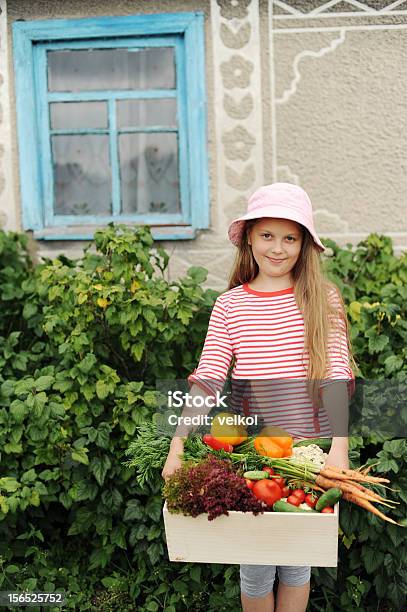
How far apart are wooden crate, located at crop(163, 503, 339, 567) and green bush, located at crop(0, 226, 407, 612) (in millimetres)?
857

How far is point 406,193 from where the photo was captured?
4.36 meters

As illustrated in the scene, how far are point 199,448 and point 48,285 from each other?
1.45 m

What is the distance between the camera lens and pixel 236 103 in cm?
431

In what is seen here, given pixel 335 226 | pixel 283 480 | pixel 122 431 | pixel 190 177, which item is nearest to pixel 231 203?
pixel 190 177

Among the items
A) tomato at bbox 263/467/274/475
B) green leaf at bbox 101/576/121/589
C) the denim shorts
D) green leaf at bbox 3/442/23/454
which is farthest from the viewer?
green leaf at bbox 101/576/121/589

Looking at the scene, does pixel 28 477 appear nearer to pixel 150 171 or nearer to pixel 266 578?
pixel 266 578

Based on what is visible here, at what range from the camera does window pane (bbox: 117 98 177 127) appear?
14.6ft

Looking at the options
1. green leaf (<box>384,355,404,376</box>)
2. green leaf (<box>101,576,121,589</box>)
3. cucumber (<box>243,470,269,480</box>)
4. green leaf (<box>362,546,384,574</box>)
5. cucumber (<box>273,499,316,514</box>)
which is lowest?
green leaf (<box>101,576,121,589</box>)

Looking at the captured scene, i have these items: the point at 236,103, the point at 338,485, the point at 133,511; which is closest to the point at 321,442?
the point at 338,485

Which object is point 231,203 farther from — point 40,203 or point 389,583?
point 389,583

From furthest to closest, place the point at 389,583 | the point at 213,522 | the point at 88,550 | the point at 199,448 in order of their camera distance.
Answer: the point at 88,550
the point at 389,583
the point at 199,448
the point at 213,522

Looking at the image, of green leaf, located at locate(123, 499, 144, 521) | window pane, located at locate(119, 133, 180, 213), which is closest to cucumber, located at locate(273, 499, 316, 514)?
green leaf, located at locate(123, 499, 144, 521)

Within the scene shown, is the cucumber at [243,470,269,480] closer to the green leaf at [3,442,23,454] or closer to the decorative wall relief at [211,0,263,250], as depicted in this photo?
the green leaf at [3,442,23,454]

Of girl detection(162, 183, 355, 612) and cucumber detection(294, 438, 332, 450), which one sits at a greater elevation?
girl detection(162, 183, 355, 612)
